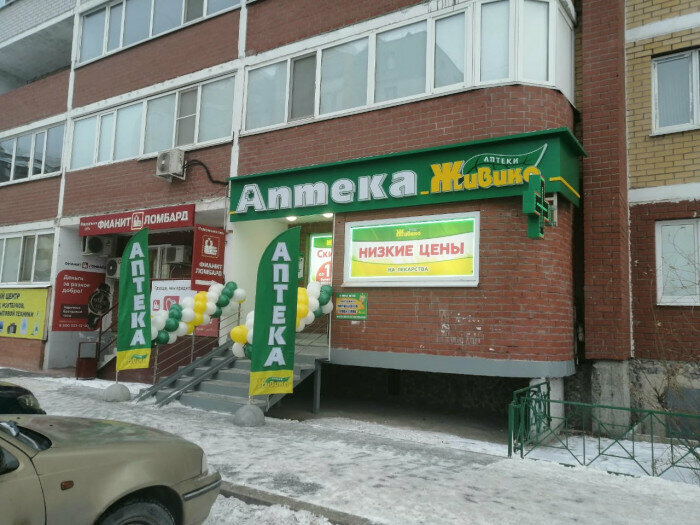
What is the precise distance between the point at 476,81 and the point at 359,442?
591 centimetres

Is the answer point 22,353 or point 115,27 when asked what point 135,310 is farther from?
point 115,27

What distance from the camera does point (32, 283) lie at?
1553cm

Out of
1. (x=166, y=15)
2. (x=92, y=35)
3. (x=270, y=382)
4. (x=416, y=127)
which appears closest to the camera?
(x=270, y=382)

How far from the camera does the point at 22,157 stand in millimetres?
17172

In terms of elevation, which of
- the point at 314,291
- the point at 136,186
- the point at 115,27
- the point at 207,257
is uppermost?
the point at 115,27

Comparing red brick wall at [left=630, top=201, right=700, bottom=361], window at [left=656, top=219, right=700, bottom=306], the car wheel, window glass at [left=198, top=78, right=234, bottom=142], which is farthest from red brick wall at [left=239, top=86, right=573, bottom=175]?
the car wheel

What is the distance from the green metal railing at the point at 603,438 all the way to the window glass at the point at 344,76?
6.11 meters

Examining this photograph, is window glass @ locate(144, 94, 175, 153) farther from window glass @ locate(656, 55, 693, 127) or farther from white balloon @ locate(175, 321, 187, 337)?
window glass @ locate(656, 55, 693, 127)

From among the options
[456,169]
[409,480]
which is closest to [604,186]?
[456,169]

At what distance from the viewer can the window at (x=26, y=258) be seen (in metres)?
15.6

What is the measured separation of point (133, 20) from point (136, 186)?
15.7ft

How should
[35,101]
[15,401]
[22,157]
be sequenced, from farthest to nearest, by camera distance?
[22,157] → [35,101] → [15,401]

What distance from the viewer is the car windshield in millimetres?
3404

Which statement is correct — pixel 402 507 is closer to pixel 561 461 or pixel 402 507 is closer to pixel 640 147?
pixel 561 461
